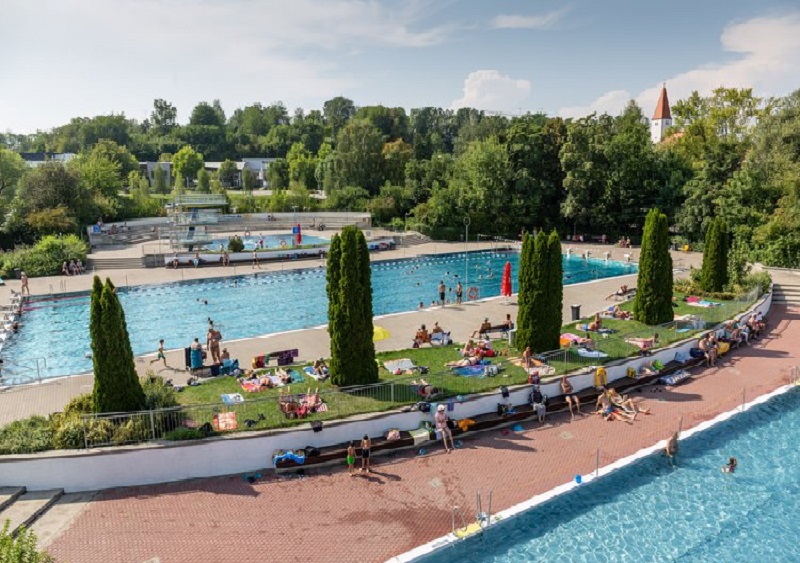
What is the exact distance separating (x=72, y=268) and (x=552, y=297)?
33.0 metres

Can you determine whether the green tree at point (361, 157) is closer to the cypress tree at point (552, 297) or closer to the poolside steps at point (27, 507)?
the cypress tree at point (552, 297)

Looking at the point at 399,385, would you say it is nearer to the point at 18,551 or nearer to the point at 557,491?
the point at 557,491

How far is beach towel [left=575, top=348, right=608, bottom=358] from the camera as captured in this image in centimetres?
2102

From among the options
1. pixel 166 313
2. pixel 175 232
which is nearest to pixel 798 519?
pixel 166 313

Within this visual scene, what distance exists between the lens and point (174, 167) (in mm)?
97375

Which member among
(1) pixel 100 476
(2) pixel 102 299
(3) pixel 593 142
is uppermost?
(3) pixel 593 142

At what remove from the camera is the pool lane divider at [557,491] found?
460 inches

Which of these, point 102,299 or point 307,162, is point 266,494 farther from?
point 307,162

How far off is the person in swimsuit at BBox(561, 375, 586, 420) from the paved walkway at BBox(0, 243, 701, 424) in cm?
620

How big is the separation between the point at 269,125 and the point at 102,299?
146 m

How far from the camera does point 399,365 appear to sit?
20000 mm

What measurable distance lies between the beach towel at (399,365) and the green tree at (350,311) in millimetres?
1897

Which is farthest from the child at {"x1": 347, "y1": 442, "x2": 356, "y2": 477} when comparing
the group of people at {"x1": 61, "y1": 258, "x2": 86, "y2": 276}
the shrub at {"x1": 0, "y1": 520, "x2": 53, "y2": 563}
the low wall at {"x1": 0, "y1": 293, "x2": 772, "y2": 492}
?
the group of people at {"x1": 61, "y1": 258, "x2": 86, "y2": 276}

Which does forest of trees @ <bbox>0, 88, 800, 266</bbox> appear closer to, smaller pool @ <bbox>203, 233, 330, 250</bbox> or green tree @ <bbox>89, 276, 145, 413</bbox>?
smaller pool @ <bbox>203, 233, 330, 250</bbox>
